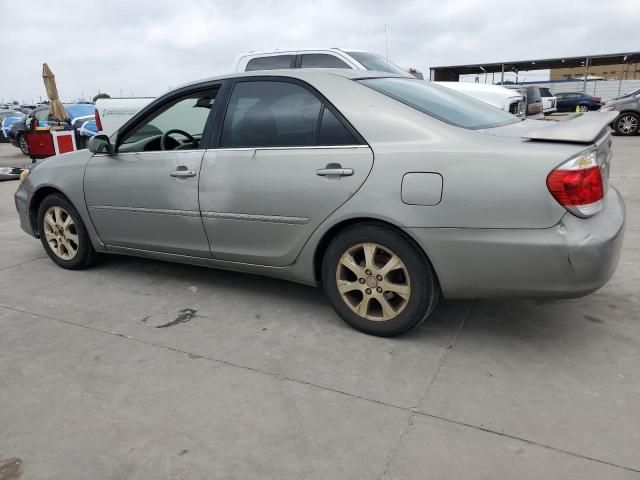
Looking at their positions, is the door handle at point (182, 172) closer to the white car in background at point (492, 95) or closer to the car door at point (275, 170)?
the car door at point (275, 170)

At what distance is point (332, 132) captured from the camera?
10.3 feet

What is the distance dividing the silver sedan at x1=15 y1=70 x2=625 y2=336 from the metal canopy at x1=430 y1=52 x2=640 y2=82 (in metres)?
35.1

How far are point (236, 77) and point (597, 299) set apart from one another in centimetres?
284

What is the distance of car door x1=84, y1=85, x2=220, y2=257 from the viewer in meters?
3.67

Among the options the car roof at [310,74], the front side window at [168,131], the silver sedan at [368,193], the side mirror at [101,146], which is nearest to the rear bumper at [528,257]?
the silver sedan at [368,193]

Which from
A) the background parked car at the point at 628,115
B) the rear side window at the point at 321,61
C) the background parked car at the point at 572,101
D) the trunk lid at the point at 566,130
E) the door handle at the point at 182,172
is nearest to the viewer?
the trunk lid at the point at 566,130

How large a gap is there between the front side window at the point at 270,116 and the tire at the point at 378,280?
26.9 inches

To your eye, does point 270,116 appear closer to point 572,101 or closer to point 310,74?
point 310,74

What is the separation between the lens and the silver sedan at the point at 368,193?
260 centimetres

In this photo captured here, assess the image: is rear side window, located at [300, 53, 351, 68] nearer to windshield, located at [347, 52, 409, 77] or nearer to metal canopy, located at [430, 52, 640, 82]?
windshield, located at [347, 52, 409, 77]

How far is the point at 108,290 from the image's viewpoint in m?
4.12

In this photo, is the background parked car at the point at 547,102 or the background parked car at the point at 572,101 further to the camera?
the background parked car at the point at 572,101

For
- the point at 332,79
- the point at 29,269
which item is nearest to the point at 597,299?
the point at 332,79

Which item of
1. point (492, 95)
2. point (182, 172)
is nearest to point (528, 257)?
point (182, 172)
